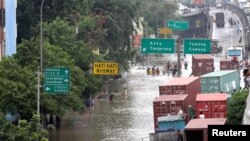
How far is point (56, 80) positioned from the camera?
32438mm

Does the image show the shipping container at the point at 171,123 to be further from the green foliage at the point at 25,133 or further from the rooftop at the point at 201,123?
the green foliage at the point at 25,133

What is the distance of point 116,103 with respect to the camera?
176 feet

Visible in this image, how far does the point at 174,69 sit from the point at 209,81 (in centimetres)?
2670

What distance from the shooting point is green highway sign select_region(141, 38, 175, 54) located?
50562 millimetres

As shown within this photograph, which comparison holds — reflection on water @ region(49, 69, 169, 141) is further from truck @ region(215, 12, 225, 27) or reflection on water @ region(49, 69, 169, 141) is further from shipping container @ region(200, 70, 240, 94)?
truck @ region(215, 12, 225, 27)

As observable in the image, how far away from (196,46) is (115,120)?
354 inches

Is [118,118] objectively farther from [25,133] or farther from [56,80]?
[25,133]

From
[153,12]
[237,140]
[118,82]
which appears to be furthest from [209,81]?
[153,12]

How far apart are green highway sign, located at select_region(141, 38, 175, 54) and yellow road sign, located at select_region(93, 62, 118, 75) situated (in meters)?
8.37

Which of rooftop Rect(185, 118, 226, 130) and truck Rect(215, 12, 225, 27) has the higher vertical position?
truck Rect(215, 12, 225, 27)

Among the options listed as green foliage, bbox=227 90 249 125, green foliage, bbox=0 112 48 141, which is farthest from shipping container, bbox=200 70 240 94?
green foliage, bbox=0 112 48 141

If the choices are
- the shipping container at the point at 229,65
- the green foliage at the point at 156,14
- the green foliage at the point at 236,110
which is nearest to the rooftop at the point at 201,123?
the green foliage at the point at 236,110

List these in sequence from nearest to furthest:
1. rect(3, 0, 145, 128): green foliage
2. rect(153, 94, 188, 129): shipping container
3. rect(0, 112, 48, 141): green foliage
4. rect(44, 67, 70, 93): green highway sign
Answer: rect(0, 112, 48, 141): green foliage < rect(44, 67, 70, 93): green highway sign < rect(3, 0, 145, 128): green foliage < rect(153, 94, 188, 129): shipping container

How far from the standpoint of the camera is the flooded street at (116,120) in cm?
3822
